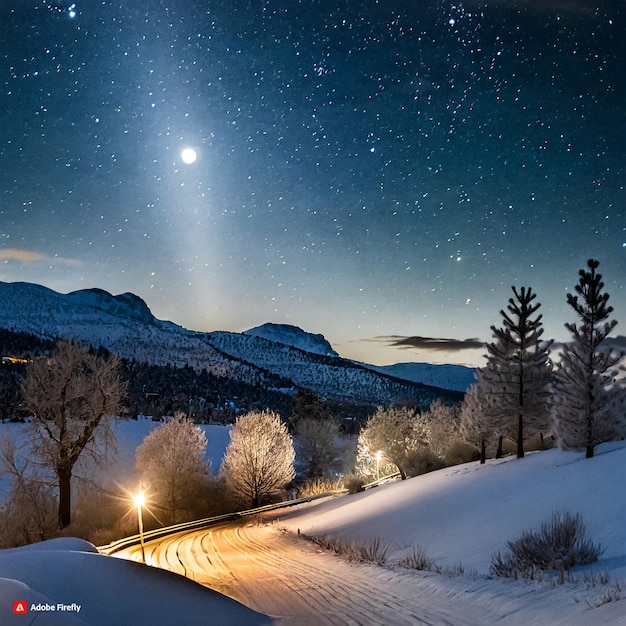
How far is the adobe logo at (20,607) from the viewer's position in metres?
5.75

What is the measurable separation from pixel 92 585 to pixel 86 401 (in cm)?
2491

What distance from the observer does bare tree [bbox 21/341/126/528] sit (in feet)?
98.2

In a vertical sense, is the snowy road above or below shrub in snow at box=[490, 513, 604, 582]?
below

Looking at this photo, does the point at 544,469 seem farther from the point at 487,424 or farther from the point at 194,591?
the point at 194,591

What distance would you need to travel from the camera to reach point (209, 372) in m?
185

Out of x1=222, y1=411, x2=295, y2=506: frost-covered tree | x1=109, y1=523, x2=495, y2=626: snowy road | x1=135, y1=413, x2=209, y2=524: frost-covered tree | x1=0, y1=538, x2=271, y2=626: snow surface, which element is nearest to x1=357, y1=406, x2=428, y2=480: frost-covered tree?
x1=222, y1=411, x2=295, y2=506: frost-covered tree

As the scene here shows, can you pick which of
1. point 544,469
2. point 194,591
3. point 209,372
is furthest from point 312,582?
point 209,372

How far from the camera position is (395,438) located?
48.1 m

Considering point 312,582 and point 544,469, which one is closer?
point 312,582

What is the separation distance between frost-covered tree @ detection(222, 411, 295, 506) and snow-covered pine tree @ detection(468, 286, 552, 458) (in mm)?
22819

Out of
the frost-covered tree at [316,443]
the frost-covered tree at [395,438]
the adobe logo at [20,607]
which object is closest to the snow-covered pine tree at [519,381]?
the frost-covered tree at [395,438]

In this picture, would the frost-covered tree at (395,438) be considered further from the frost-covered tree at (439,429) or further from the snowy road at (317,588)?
the snowy road at (317,588)

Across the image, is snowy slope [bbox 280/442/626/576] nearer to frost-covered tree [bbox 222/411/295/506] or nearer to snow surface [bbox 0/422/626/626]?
snow surface [bbox 0/422/626/626]

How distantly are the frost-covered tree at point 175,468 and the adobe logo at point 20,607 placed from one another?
134ft
